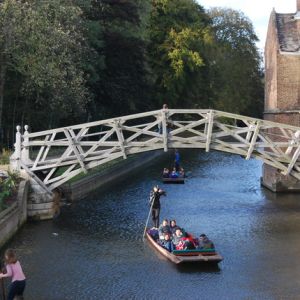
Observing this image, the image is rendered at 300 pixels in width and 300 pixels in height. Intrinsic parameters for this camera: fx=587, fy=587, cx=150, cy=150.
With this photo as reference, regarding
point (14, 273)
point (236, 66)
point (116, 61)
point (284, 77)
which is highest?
point (116, 61)

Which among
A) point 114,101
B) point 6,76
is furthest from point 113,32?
point 6,76

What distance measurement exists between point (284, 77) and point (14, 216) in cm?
1495

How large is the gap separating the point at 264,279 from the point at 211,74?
56.5 meters

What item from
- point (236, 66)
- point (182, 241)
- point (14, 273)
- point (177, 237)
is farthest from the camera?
point (236, 66)

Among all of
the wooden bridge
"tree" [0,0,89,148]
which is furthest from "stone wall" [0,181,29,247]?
"tree" [0,0,89,148]

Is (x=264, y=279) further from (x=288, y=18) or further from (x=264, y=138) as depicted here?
(x=288, y=18)

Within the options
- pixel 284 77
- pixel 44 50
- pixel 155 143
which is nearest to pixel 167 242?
pixel 155 143

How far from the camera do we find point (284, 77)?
27969 millimetres

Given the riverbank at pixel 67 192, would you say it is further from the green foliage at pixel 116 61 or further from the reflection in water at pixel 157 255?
the green foliage at pixel 116 61

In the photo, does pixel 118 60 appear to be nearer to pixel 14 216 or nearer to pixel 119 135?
pixel 119 135

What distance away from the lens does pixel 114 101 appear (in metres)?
44.6

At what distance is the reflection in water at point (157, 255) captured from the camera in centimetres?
1404

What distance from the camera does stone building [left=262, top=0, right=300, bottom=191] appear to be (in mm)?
27828

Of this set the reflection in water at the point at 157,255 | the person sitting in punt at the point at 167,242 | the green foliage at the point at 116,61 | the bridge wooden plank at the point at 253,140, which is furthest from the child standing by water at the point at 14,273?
the green foliage at the point at 116,61
